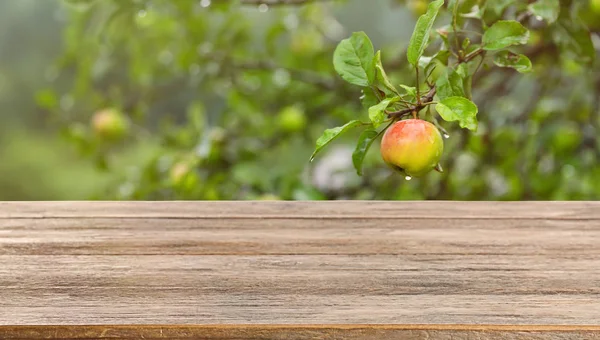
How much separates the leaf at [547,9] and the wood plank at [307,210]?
0.78ft

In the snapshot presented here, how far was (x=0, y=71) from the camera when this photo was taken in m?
5.03

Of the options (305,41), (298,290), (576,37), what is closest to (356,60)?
(298,290)

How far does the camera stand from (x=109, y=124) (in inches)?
65.9

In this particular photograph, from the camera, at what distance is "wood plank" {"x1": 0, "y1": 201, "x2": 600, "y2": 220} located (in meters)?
0.66

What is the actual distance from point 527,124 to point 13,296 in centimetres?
141

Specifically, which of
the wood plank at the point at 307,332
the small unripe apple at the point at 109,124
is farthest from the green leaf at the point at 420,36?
the small unripe apple at the point at 109,124

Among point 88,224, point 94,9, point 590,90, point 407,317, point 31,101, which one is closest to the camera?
point 407,317

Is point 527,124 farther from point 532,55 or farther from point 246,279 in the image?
point 246,279

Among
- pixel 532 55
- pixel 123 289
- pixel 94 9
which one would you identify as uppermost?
pixel 123 289

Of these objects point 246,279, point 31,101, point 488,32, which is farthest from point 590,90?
point 31,101

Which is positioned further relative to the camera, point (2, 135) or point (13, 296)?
point (2, 135)

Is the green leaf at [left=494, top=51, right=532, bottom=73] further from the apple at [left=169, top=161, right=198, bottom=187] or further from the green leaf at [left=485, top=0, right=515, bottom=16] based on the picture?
the apple at [left=169, top=161, right=198, bottom=187]

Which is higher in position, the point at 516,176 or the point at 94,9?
the point at 94,9

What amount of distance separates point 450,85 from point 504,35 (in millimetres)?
87
